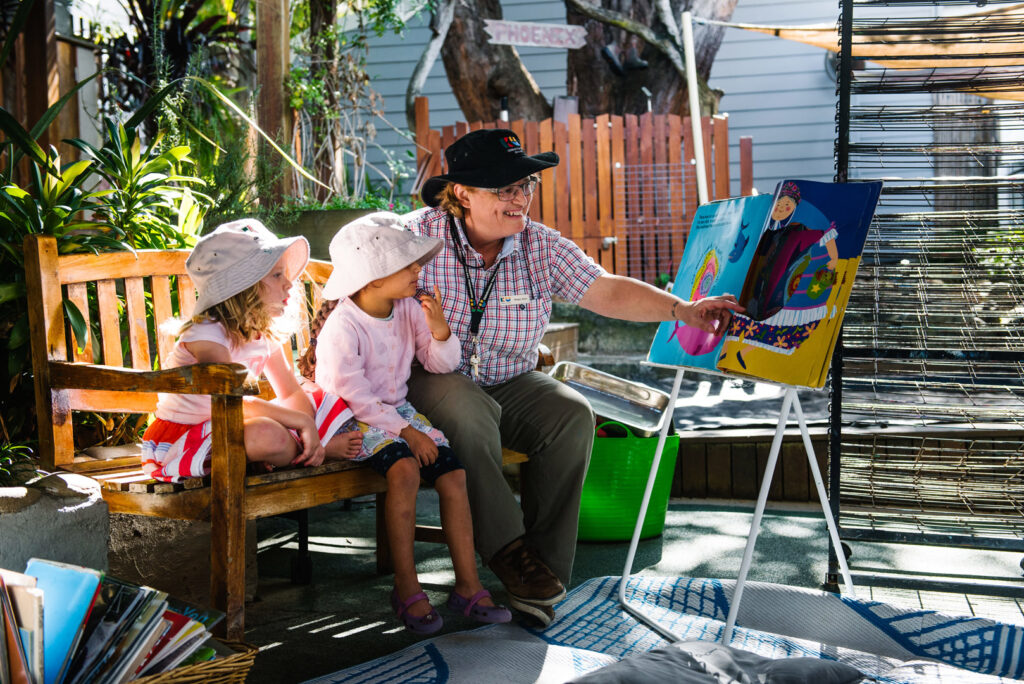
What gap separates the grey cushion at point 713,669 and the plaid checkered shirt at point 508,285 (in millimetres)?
1113

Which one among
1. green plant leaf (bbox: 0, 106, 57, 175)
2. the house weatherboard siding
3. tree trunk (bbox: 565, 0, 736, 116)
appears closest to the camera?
green plant leaf (bbox: 0, 106, 57, 175)

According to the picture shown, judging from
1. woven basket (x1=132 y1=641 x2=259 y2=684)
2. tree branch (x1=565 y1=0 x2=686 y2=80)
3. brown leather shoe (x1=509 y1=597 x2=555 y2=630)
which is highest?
tree branch (x1=565 y1=0 x2=686 y2=80)

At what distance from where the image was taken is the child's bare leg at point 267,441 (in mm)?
2424

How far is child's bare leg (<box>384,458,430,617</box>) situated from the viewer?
2533 mm

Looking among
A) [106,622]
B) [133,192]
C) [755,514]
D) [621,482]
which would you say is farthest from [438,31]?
[106,622]

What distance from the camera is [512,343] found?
9.95ft

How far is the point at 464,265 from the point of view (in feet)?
9.87

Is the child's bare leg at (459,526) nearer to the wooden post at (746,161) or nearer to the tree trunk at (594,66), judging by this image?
the wooden post at (746,161)

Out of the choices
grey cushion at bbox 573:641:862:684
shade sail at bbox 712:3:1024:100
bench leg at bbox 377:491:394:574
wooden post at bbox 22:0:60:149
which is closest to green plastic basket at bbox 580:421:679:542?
bench leg at bbox 377:491:394:574

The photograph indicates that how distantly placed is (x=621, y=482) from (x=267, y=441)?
1641mm

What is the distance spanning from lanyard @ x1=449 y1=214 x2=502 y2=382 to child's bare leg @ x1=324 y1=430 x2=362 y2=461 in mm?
524

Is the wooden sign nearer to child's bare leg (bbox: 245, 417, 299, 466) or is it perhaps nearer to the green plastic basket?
the green plastic basket

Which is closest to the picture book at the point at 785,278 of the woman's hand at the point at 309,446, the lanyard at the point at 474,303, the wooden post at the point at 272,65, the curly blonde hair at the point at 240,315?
the lanyard at the point at 474,303

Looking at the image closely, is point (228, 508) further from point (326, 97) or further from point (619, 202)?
point (619, 202)
